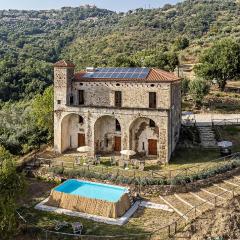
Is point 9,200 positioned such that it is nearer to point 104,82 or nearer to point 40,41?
point 104,82

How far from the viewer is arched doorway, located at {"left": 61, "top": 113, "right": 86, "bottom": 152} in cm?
3725

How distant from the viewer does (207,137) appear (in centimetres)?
3894

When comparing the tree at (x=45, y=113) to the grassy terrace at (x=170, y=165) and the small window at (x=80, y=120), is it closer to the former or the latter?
the small window at (x=80, y=120)

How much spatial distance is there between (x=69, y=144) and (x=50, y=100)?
5.87 metres

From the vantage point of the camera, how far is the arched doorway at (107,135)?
36.2 metres

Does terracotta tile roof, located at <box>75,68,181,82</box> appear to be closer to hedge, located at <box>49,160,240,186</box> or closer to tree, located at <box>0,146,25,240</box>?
hedge, located at <box>49,160,240,186</box>

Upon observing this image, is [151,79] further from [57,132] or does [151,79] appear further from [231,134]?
[231,134]

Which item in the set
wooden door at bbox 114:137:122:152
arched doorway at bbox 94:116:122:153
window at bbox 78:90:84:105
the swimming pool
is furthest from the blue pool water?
window at bbox 78:90:84:105

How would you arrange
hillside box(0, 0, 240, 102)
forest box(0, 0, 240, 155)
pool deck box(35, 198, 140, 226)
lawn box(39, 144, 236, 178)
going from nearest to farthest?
1. pool deck box(35, 198, 140, 226)
2. lawn box(39, 144, 236, 178)
3. forest box(0, 0, 240, 155)
4. hillside box(0, 0, 240, 102)

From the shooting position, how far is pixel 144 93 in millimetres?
34438

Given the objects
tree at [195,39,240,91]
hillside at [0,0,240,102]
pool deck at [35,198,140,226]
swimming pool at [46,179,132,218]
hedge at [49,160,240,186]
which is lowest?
pool deck at [35,198,140,226]

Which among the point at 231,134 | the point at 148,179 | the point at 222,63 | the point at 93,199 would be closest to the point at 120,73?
the point at 148,179

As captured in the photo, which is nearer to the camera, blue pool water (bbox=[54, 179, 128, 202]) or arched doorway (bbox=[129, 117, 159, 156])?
blue pool water (bbox=[54, 179, 128, 202])

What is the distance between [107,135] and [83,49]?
245 feet
